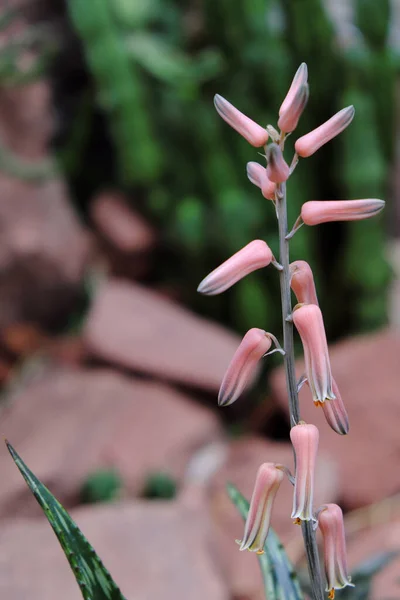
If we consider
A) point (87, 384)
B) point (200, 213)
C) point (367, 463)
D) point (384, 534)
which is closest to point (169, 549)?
point (384, 534)

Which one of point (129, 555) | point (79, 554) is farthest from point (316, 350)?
point (129, 555)

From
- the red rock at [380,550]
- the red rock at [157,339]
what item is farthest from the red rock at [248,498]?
the red rock at [157,339]

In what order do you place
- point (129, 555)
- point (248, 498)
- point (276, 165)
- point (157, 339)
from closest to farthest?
1. point (276, 165)
2. point (129, 555)
3. point (248, 498)
4. point (157, 339)

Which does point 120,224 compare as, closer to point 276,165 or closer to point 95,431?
point 95,431

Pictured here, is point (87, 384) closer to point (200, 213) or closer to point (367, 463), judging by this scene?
point (200, 213)

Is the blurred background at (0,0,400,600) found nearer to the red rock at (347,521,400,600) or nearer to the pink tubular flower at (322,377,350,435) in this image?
the red rock at (347,521,400,600)

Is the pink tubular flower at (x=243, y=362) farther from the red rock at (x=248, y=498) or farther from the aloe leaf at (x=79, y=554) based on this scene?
the red rock at (x=248, y=498)
